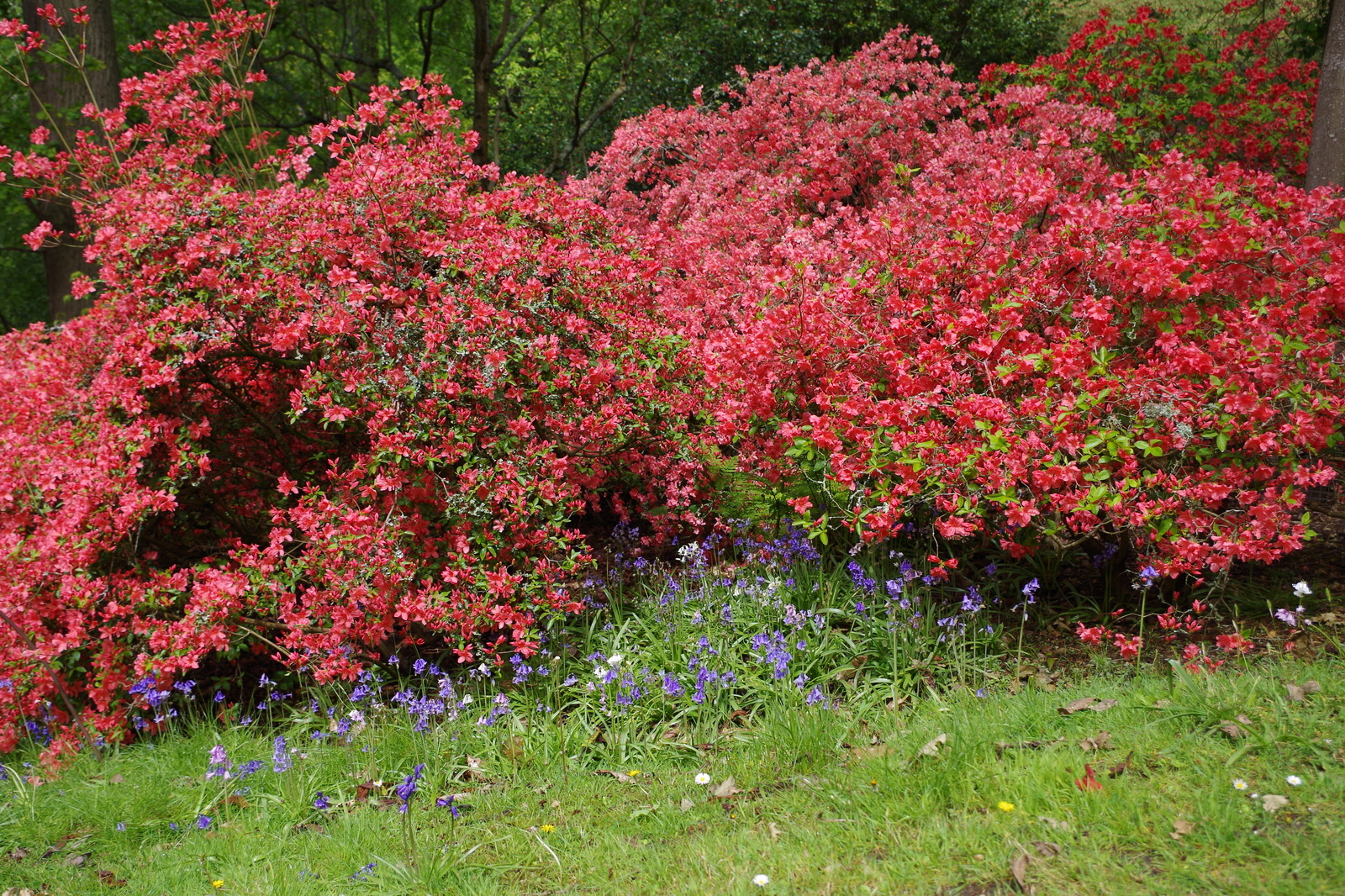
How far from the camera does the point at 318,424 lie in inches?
208

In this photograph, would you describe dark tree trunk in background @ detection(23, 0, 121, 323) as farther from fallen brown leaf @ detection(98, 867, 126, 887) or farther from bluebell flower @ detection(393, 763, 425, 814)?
bluebell flower @ detection(393, 763, 425, 814)

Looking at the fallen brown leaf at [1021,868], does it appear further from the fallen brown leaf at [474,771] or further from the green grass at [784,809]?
the fallen brown leaf at [474,771]

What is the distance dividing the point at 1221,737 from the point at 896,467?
160 centimetres

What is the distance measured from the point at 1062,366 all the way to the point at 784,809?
221 centimetres

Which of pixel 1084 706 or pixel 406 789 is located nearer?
pixel 406 789

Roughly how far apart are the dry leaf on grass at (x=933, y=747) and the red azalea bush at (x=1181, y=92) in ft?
25.6

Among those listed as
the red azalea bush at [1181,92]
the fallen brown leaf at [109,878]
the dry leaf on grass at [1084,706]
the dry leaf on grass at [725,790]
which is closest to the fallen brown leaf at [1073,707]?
Answer: the dry leaf on grass at [1084,706]

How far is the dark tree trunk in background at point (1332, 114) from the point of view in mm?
6094

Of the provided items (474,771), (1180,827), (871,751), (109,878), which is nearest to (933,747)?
(871,751)

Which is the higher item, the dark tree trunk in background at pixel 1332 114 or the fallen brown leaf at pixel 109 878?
the dark tree trunk in background at pixel 1332 114

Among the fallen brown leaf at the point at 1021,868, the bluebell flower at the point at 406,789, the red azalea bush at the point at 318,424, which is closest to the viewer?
→ the fallen brown leaf at the point at 1021,868

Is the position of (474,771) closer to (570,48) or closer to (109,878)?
(109,878)

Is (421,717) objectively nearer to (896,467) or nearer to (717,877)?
(717,877)

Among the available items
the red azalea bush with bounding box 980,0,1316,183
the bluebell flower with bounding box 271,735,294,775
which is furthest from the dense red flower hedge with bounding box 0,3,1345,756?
the red azalea bush with bounding box 980,0,1316,183
